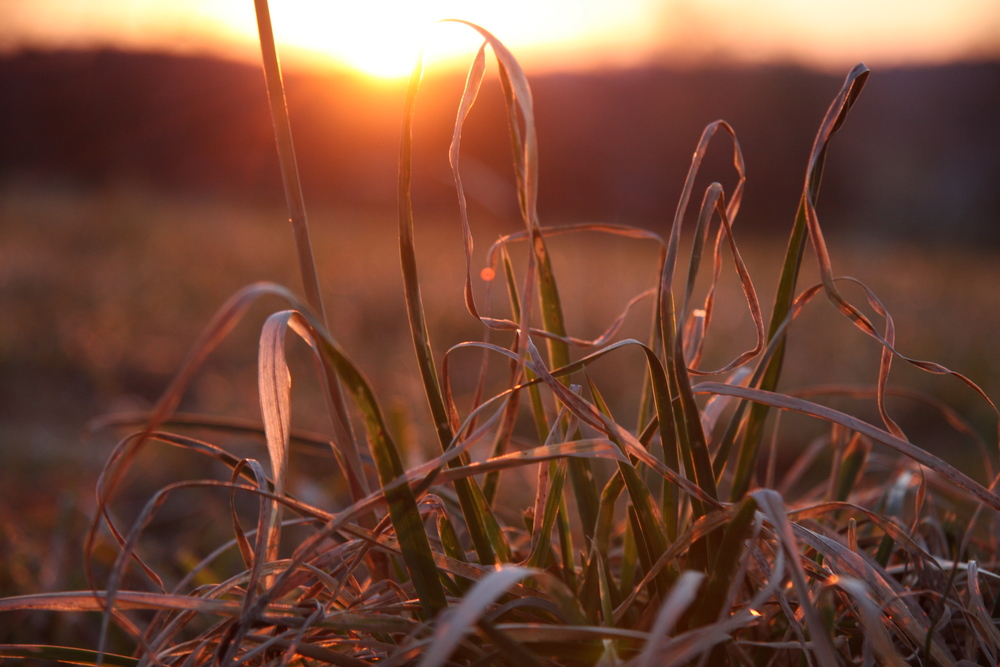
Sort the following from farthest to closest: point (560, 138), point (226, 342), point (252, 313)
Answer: point (560, 138)
point (252, 313)
point (226, 342)

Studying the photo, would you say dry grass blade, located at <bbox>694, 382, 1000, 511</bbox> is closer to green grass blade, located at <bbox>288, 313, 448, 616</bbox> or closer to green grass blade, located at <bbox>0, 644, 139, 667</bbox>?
green grass blade, located at <bbox>288, 313, 448, 616</bbox>

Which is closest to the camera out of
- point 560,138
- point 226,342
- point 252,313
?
point 226,342

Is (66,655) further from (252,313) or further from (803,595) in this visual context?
(252,313)


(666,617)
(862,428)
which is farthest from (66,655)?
(862,428)

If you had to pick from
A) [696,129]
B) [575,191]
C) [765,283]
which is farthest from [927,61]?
[765,283]

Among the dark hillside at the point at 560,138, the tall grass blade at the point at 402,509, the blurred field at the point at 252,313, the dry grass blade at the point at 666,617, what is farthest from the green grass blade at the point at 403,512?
the dark hillside at the point at 560,138

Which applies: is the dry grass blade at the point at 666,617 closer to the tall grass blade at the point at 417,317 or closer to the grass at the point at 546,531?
the grass at the point at 546,531

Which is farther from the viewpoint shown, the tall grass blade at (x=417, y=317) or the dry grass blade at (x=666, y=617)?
the tall grass blade at (x=417, y=317)

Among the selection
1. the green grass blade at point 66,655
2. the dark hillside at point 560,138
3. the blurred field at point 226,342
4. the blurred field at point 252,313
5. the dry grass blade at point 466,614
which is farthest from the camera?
the dark hillside at point 560,138

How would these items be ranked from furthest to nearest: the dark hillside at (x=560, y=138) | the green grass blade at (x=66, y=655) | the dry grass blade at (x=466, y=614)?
the dark hillside at (x=560, y=138), the green grass blade at (x=66, y=655), the dry grass blade at (x=466, y=614)

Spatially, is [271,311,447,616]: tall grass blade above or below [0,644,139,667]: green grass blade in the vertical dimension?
above

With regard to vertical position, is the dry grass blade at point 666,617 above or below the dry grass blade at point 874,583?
above

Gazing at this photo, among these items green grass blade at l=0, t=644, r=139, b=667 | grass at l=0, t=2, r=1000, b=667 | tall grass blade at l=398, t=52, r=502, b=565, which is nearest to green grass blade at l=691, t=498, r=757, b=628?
grass at l=0, t=2, r=1000, b=667
